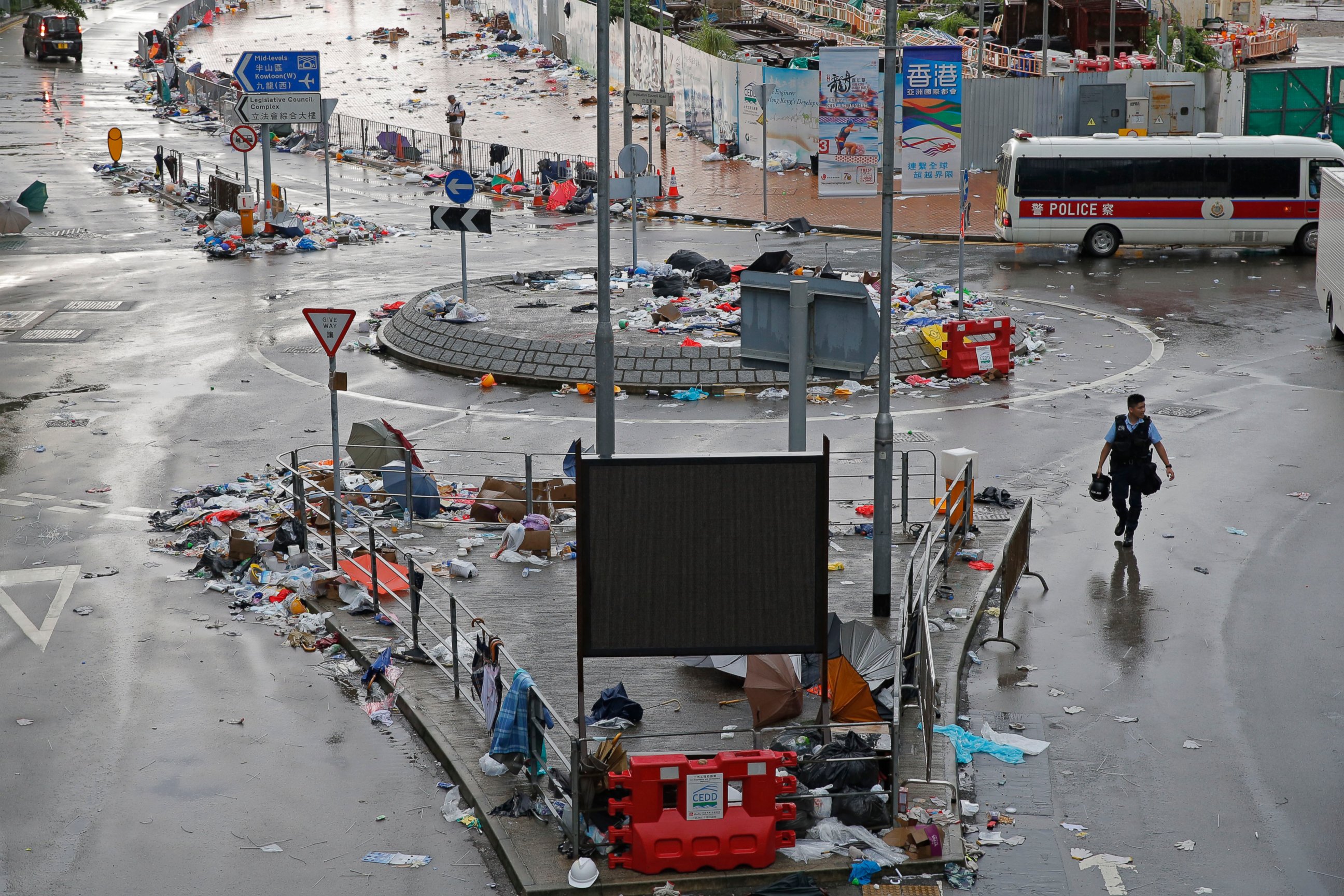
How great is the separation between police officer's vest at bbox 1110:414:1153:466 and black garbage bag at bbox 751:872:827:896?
725 cm

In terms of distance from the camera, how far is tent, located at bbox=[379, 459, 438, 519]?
15.4 m

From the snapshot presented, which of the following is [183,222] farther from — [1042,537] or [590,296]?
[1042,537]

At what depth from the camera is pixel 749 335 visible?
11.1 m

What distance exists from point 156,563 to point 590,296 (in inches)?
→ 470

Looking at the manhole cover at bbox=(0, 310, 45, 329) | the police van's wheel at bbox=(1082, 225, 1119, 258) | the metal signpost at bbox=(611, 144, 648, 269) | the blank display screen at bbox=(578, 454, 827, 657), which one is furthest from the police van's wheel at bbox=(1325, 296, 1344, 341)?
the manhole cover at bbox=(0, 310, 45, 329)

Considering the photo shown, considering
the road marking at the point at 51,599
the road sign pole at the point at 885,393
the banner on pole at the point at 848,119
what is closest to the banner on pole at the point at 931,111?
the banner on pole at the point at 848,119

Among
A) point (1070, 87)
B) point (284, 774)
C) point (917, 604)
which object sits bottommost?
point (284, 774)

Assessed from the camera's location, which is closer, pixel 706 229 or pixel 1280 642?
pixel 1280 642

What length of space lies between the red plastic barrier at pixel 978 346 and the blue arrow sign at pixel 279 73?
19.8 metres

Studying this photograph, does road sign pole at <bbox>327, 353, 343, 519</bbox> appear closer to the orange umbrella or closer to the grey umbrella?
the orange umbrella

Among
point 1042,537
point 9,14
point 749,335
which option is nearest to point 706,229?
point 1042,537

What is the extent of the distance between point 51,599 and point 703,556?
7391mm

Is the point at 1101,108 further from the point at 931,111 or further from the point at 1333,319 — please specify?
the point at 1333,319

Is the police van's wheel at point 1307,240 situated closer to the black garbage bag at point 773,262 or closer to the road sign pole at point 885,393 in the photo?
the black garbage bag at point 773,262
